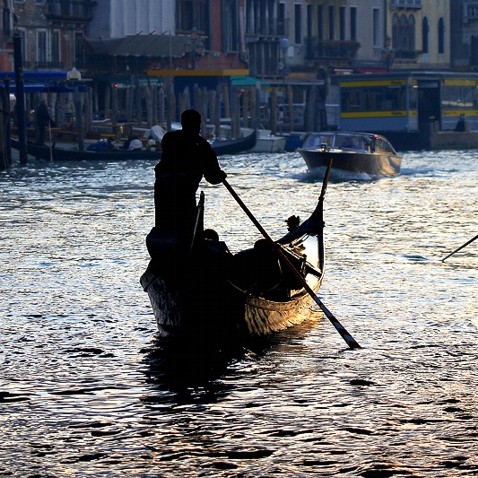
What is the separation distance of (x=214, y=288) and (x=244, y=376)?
74cm

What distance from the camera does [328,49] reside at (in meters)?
71.1

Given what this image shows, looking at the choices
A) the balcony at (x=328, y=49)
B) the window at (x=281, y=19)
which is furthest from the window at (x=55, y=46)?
the balcony at (x=328, y=49)

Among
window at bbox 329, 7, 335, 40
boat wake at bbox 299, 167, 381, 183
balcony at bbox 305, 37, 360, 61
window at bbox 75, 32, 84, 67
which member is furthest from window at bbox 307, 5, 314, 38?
boat wake at bbox 299, 167, 381, 183

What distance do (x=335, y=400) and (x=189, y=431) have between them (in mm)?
1229

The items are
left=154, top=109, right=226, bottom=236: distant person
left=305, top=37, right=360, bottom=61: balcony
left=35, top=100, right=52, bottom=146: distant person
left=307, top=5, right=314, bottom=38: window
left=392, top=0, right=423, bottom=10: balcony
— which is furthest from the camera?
left=392, top=0, right=423, bottom=10: balcony

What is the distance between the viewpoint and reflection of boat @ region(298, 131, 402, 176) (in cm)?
3553

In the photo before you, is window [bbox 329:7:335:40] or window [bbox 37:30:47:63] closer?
window [bbox 37:30:47:63]

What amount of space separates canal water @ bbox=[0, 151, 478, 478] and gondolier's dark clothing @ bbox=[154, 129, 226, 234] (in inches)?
41.5

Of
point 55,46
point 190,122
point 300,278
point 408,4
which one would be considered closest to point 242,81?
point 55,46

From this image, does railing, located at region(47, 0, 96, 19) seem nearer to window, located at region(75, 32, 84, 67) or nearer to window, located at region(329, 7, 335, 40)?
window, located at region(75, 32, 84, 67)

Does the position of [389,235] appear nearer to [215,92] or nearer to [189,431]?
[189,431]

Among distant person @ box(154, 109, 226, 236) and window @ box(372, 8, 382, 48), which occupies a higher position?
window @ box(372, 8, 382, 48)

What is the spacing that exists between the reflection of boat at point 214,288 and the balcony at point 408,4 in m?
64.7

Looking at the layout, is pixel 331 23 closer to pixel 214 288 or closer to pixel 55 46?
pixel 55 46
